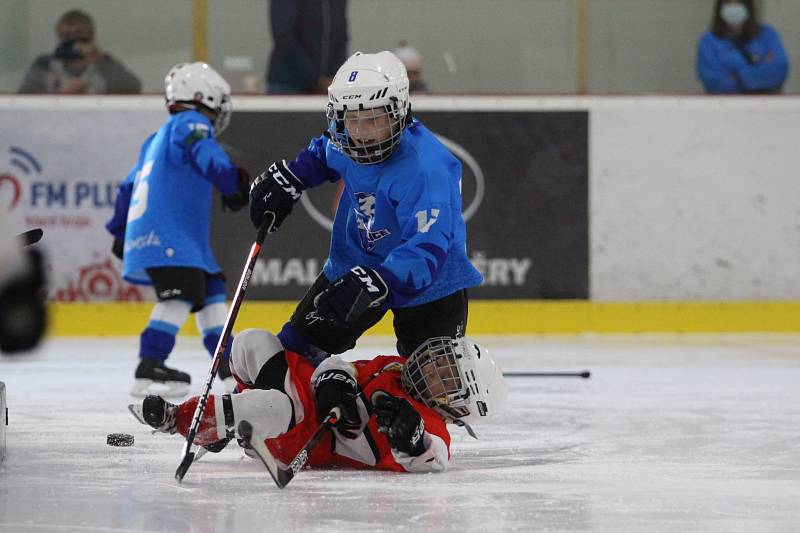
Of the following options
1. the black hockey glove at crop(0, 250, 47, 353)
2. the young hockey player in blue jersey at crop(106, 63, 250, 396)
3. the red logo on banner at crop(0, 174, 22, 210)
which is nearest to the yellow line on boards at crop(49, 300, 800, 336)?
the red logo on banner at crop(0, 174, 22, 210)

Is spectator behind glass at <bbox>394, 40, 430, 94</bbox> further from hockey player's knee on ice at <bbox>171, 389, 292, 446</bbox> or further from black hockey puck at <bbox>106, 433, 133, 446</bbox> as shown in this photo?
hockey player's knee on ice at <bbox>171, 389, 292, 446</bbox>

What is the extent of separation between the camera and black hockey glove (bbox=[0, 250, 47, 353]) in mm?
1134

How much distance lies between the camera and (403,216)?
9.61 ft

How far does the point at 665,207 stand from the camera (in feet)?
24.0

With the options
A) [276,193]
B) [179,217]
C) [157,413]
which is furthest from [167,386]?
[157,413]

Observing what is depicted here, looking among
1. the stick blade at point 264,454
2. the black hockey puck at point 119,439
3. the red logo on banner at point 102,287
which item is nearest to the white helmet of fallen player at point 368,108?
the stick blade at point 264,454

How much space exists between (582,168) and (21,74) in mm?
2982

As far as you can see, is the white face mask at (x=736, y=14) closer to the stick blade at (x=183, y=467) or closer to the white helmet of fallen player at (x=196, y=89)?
the white helmet of fallen player at (x=196, y=89)

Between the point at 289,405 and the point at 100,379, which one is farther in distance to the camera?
the point at 100,379

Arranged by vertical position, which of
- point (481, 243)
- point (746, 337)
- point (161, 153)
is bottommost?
point (746, 337)

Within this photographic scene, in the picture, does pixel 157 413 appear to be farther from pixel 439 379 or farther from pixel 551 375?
pixel 551 375

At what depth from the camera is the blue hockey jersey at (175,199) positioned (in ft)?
15.5

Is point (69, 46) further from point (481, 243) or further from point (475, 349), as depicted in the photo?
point (475, 349)

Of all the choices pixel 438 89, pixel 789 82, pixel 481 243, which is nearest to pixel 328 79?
pixel 438 89
